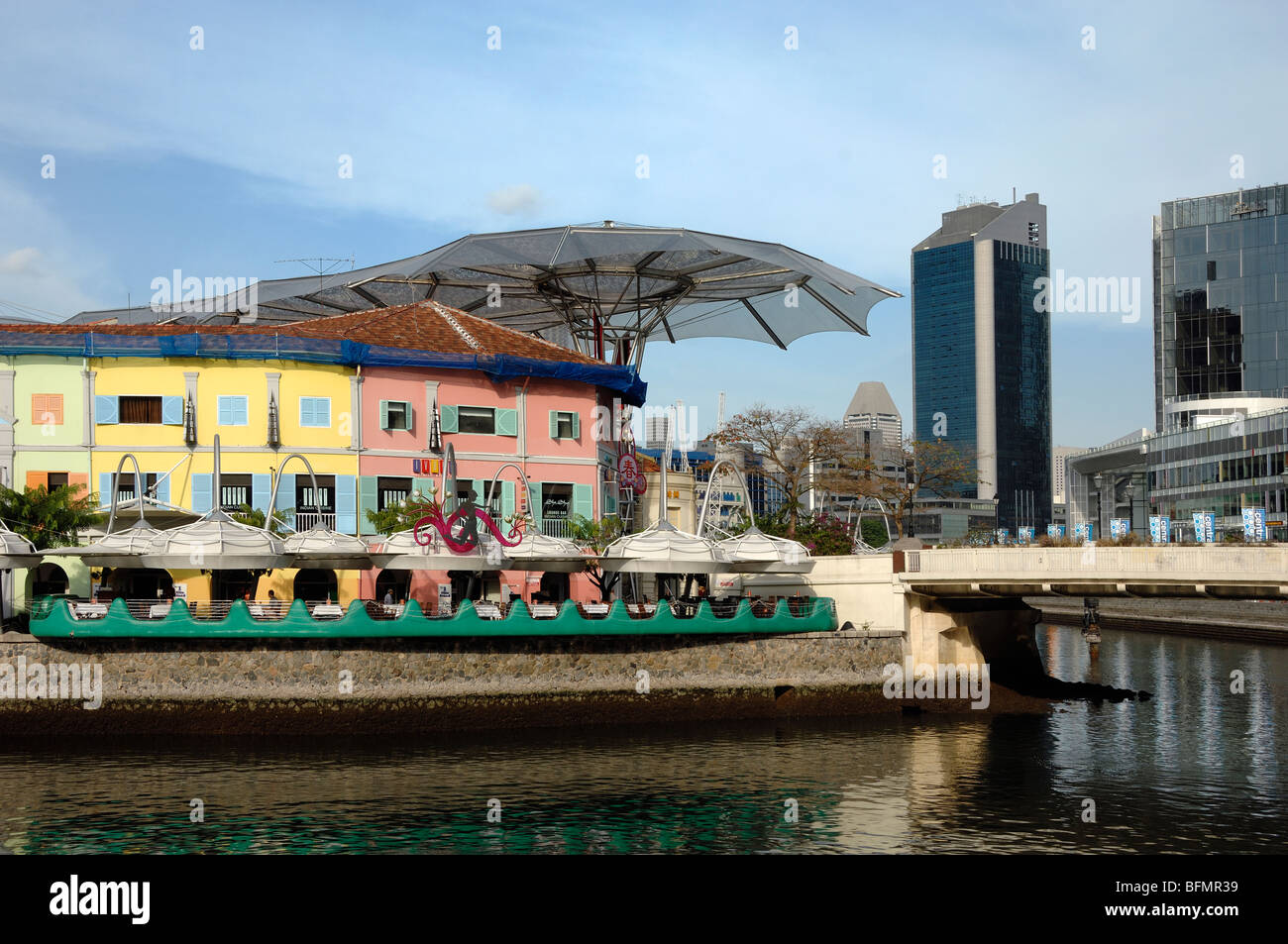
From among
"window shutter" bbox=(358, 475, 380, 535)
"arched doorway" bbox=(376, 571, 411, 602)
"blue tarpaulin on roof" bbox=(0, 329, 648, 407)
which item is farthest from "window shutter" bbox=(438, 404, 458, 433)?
"arched doorway" bbox=(376, 571, 411, 602)

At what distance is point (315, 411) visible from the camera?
5619 centimetres

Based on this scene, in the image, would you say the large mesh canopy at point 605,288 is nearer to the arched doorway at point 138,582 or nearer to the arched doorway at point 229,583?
the arched doorway at point 229,583

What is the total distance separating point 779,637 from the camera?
49312mm

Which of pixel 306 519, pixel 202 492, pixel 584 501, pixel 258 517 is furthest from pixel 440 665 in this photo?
pixel 584 501

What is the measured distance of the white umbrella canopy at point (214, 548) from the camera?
42.8m

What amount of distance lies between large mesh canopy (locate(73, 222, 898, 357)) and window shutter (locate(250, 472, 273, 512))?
14.3 metres

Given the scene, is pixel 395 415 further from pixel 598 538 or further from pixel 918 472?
pixel 918 472

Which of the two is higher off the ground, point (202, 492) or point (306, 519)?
point (202, 492)

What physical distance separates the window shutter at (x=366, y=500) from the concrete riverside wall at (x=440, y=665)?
1261cm

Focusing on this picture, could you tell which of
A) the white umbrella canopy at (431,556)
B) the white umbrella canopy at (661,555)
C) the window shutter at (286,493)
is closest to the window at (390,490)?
the window shutter at (286,493)

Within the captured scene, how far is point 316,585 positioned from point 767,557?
20.2 meters

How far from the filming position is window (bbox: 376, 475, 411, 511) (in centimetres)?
5678

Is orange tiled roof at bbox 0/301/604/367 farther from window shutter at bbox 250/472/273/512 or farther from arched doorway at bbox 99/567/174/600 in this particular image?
arched doorway at bbox 99/567/174/600

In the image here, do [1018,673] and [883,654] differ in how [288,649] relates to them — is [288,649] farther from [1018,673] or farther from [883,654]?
[1018,673]
